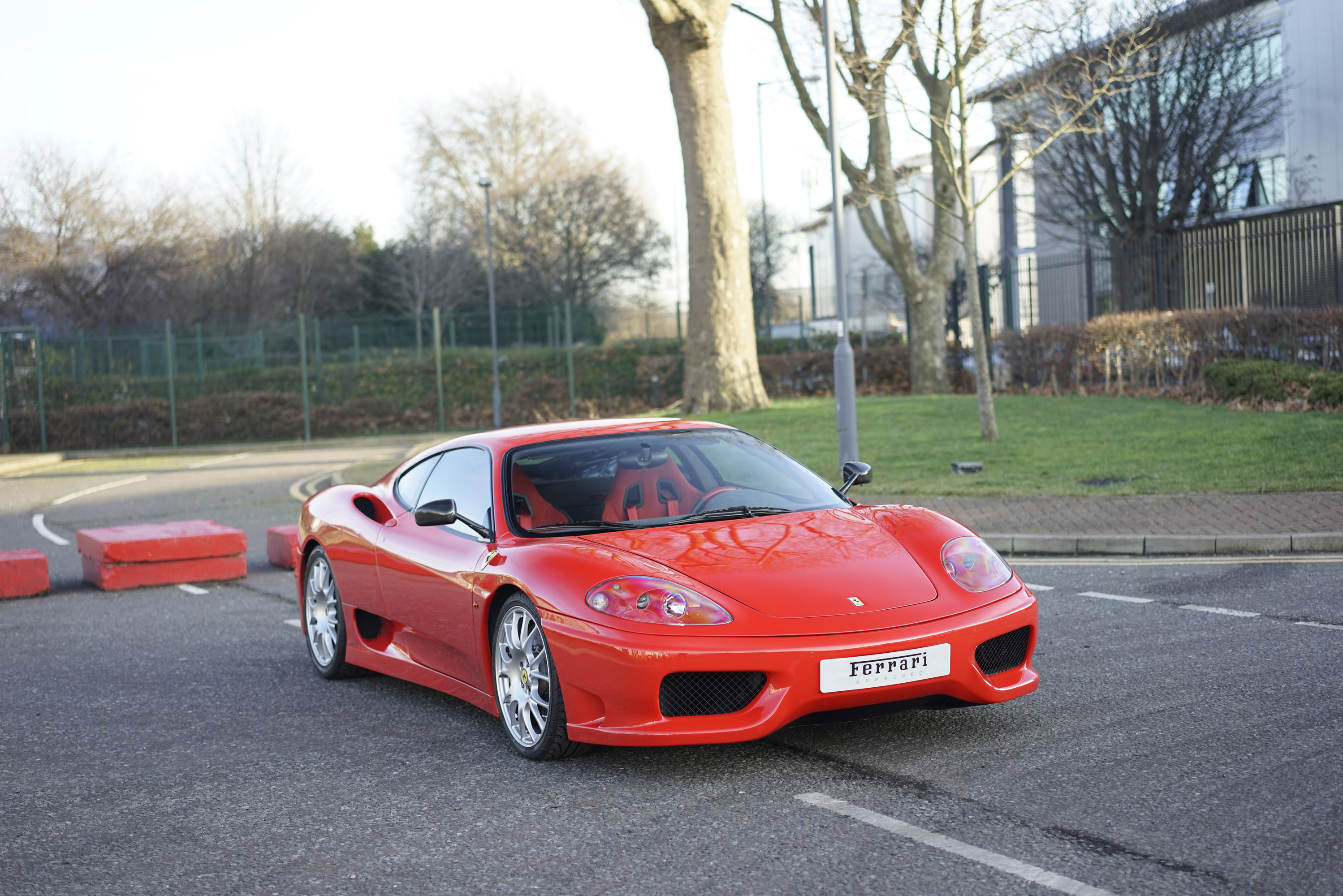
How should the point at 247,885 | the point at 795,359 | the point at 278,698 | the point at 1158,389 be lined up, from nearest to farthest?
the point at 247,885
the point at 278,698
the point at 1158,389
the point at 795,359

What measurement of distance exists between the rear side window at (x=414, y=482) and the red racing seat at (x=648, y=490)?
1055 millimetres

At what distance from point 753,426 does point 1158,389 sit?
6004 mm

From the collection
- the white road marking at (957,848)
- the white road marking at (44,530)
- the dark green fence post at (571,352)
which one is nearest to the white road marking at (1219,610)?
the white road marking at (957,848)

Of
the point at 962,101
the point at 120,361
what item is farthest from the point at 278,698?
the point at 120,361

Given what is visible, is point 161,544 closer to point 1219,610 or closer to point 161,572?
point 161,572

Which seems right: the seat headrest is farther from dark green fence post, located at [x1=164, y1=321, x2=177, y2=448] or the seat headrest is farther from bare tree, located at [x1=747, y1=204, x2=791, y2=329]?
bare tree, located at [x1=747, y1=204, x2=791, y2=329]

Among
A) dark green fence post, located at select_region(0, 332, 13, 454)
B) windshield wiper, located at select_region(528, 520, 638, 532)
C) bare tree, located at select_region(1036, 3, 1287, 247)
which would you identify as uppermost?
bare tree, located at select_region(1036, 3, 1287, 247)

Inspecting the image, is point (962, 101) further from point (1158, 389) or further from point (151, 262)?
point (151, 262)

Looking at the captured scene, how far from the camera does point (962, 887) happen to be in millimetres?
3438

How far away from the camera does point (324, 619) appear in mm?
6727

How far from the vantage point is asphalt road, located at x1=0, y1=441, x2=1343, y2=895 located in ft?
12.0

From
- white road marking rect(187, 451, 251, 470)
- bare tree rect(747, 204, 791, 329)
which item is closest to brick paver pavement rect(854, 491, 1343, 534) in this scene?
white road marking rect(187, 451, 251, 470)

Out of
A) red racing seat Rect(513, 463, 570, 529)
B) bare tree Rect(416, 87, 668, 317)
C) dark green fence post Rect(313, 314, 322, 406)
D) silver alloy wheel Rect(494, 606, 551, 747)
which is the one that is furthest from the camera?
bare tree Rect(416, 87, 668, 317)

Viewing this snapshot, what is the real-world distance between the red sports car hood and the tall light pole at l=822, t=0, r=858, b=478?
836 cm
